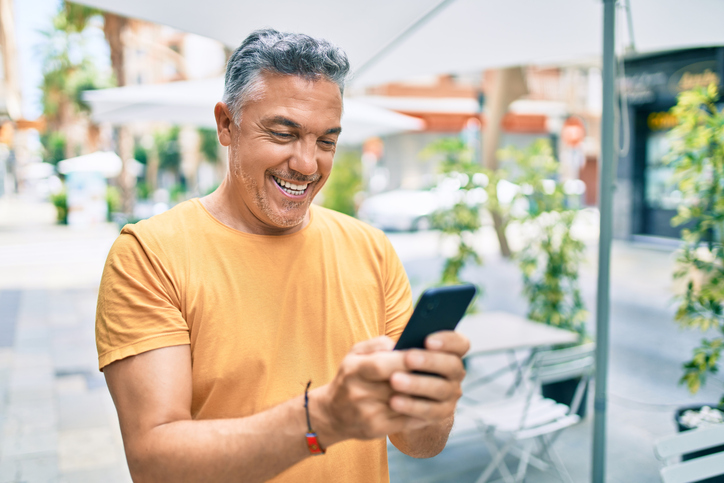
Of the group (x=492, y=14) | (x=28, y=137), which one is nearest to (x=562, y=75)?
(x=492, y=14)

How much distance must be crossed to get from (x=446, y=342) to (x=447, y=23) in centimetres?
250

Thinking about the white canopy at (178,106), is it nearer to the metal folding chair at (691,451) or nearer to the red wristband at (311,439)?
the metal folding chair at (691,451)

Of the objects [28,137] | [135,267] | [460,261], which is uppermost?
[28,137]

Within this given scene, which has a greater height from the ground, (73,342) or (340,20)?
(340,20)

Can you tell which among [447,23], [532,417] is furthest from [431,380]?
[532,417]

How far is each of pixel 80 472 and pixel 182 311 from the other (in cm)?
317

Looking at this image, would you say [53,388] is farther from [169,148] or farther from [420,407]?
[169,148]

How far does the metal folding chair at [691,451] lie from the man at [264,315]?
1461 millimetres

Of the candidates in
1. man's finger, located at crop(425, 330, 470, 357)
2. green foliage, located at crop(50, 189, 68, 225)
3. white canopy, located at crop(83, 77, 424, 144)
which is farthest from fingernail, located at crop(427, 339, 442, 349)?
green foliage, located at crop(50, 189, 68, 225)

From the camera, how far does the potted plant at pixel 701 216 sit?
3.22 m

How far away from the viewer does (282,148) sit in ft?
4.31

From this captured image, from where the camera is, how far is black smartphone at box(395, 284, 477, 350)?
889 millimetres

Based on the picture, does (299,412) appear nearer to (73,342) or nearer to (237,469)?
(237,469)

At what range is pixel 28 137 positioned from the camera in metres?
53.6
